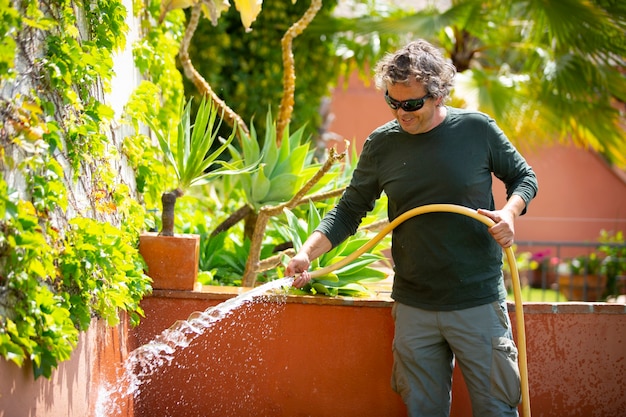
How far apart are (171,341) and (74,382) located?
96 centimetres

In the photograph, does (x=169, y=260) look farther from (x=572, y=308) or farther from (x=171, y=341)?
(x=572, y=308)

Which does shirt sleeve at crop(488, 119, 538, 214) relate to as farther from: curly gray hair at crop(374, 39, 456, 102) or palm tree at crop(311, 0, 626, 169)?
palm tree at crop(311, 0, 626, 169)

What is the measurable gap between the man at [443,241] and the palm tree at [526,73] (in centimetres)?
561

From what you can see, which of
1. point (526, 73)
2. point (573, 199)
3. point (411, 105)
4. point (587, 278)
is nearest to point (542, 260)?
point (587, 278)

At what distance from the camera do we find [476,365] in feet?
11.5

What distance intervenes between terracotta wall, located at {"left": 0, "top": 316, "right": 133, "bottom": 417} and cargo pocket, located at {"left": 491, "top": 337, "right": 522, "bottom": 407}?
5.54ft

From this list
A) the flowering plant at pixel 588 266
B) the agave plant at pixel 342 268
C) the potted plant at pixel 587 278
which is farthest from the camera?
the flowering plant at pixel 588 266

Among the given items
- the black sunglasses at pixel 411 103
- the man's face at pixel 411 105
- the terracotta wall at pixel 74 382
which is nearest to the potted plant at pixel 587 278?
the man's face at pixel 411 105

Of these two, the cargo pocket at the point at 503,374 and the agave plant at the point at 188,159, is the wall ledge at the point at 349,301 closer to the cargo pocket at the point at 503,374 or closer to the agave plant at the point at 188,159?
the agave plant at the point at 188,159

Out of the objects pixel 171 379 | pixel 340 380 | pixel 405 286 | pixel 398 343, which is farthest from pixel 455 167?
pixel 171 379

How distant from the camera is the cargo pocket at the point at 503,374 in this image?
3453 mm

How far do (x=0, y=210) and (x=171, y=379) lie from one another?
6.40 feet

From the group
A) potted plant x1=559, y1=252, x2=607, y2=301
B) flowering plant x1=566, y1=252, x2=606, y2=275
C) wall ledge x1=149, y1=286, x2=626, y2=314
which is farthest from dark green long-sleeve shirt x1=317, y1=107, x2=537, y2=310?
flowering plant x1=566, y1=252, x2=606, y2=275

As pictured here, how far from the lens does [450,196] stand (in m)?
3.50
